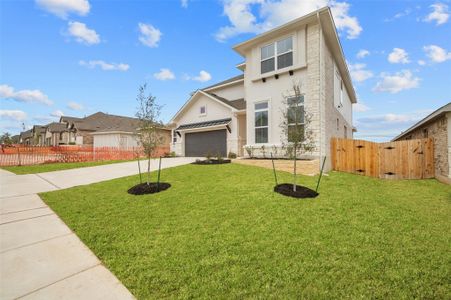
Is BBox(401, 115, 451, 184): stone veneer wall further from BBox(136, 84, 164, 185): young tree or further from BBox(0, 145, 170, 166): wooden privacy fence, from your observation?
BBox(0, 145, 170, 166): wooden privacy fence

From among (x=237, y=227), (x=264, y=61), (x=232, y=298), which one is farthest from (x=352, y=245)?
(x=264, y=61)

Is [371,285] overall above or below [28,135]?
below

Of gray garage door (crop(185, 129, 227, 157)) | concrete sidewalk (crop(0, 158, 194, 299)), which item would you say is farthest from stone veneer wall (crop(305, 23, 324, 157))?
concrete sidewalk (crop(0, 158, 194, 299))

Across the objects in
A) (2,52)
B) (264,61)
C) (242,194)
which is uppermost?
(264,61)

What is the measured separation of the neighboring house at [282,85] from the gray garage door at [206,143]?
0.27 ft

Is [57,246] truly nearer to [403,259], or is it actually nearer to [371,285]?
[371,285]

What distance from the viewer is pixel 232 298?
234 cm

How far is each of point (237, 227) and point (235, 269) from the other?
1.32m

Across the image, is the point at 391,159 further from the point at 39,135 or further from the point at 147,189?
the point at 39,135

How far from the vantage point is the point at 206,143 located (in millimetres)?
18141

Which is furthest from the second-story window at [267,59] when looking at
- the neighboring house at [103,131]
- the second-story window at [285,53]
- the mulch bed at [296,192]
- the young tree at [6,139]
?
the young tree at [6,139]

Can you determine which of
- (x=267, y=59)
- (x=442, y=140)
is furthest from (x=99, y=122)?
(x=442, y=140)

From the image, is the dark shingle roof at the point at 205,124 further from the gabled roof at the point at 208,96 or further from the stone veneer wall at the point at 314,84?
the stone veneer wall at the point at 314,84

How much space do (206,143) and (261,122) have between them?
651 cm
